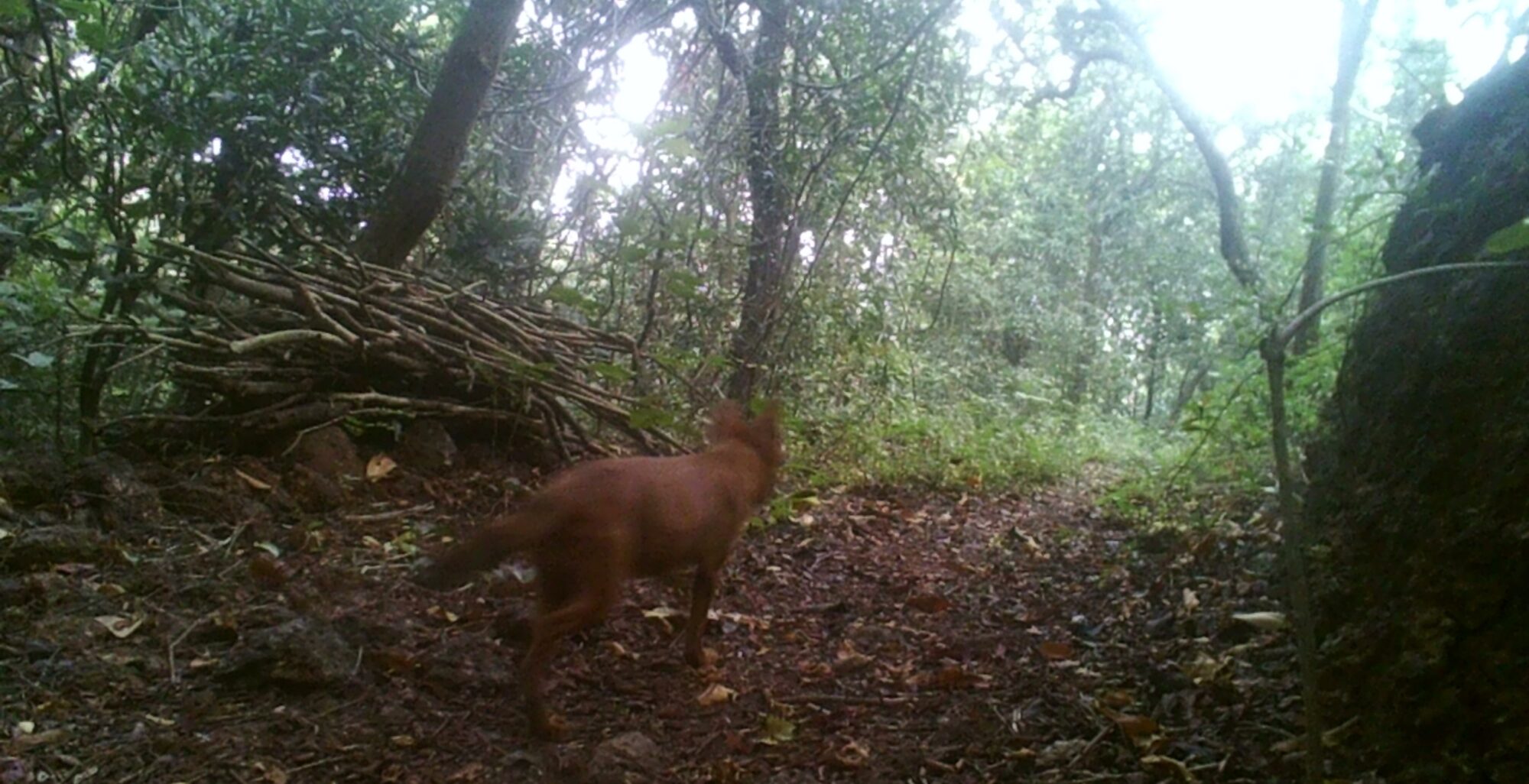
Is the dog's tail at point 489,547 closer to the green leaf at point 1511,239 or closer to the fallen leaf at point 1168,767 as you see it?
the fallen leaf at point 1168,767

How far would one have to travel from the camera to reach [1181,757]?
2.62m

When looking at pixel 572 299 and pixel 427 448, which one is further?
pixel 427 448

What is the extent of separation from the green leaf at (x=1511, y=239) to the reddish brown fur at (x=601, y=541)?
2.24 m

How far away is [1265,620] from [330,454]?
12.8 ft

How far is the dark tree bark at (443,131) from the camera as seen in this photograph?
5.38 meters

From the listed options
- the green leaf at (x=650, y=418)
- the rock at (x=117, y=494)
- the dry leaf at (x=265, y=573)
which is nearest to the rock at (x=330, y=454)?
the rock at (x=117, y=494)

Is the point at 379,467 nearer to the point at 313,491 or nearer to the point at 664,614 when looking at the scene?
the point at 313,491

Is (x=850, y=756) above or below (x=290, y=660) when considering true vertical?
above

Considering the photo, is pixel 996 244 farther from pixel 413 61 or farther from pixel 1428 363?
pixel 1428 363

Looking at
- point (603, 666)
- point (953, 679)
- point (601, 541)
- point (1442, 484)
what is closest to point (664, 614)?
point (603, 666)

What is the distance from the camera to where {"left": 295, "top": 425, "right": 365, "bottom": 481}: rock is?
4.72m

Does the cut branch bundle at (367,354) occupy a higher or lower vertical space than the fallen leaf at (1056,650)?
higher

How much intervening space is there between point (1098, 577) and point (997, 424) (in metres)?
4.74

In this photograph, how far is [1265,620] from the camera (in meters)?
3.18
